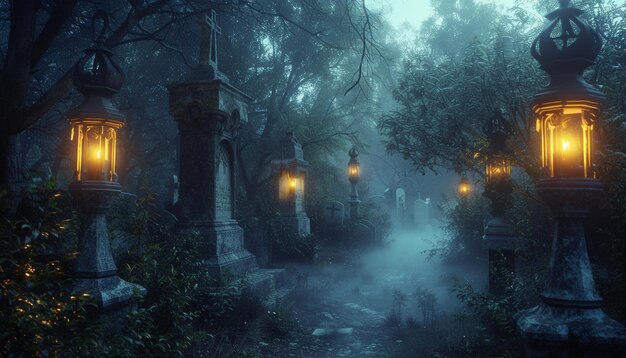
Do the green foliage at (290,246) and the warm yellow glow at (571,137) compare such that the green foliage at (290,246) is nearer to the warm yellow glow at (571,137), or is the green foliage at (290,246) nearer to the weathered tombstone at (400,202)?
the warm yellow glow at (571,137)

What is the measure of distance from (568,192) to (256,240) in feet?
28.2

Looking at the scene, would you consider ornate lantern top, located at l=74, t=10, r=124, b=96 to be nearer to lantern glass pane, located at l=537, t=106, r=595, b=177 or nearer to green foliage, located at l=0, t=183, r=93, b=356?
green foliage, located at l=0, t=183, r=93, b=356

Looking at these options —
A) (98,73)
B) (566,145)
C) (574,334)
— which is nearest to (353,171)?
(98,73)

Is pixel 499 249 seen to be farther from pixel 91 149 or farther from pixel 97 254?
pixel 91 149

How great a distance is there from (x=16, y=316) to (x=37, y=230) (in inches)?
32.0

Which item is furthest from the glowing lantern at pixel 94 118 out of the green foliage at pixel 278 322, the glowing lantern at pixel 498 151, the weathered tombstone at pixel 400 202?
the weathered tombstone at pixel 400 202

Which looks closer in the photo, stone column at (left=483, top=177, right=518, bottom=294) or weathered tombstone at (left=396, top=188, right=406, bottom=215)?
stone column at (left=483, top=177, right=518, bottom=294)

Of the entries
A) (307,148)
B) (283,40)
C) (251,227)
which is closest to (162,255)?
(251,227)

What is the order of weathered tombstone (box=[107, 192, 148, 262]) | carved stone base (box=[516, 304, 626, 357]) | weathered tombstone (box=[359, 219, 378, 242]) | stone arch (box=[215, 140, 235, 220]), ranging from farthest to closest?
1. weathered tombstone (box=[359, 219, 378, 242])
2. stone arch (box=[215, 140, 235, 220])
3. weathered tombstone (box=[107, 192, 148, 262])
4. carved stone base (box=[516, 304, 626, 357])

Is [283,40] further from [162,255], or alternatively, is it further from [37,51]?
[162,255]

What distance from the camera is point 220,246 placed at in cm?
784

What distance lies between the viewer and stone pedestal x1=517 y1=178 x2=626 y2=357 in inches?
120

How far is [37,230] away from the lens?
3459 mm

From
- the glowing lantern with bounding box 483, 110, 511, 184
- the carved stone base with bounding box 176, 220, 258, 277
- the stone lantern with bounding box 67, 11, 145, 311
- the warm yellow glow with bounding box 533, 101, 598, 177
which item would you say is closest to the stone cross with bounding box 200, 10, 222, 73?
the carved stone base with bounding box 176, 220, 258, 277
